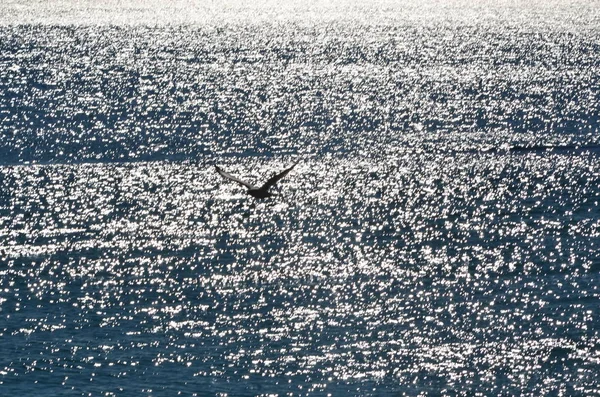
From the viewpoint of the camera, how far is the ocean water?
56.7m

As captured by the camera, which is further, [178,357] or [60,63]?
[60,63]

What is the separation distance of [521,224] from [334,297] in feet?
63.9

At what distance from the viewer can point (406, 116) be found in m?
121

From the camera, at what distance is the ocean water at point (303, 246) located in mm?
56719

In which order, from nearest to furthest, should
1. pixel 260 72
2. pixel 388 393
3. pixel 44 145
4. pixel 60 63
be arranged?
pixel 388 393
pixel 44 145
pixel 260 72
pixel 60 63

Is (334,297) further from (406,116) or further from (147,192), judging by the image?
(406,116)

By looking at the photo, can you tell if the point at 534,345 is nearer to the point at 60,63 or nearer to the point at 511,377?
the point at 511,377

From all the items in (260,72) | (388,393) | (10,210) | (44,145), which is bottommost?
(388,393)

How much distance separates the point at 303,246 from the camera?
75.7 m

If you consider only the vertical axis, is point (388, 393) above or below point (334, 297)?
below

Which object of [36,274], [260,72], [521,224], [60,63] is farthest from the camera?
[60,63]

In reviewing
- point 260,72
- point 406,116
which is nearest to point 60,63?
point 260,72

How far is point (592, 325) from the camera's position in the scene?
60.7 m

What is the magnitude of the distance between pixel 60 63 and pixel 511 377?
13932 cm
